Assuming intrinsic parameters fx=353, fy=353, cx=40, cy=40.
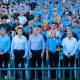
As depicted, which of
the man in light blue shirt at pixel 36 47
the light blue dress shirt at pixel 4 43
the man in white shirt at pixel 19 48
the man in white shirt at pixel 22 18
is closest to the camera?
the man in white shirt at pixel 19 48

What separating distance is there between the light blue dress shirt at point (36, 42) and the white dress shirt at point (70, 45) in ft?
2.45

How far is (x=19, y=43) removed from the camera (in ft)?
39.6

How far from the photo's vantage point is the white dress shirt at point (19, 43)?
12031 mm

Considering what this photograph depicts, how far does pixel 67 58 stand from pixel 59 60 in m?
0.37

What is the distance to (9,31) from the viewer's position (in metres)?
14.7

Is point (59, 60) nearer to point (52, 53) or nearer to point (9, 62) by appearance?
point (52, 53)

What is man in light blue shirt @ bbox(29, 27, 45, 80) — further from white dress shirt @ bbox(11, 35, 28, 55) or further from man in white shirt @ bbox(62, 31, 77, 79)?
man in white shirt @ bbox(62, 31, 77, 79)

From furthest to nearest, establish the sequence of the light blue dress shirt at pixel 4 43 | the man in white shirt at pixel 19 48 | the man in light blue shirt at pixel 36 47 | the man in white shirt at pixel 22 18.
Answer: the man in white shirt at pixel 22 18 < the light blue dress shirt at pixel 4 43 < the man in light blue shirt at pixel 36 47 < the man in white shirt at pixel 19 48

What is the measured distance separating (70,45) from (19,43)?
5.72 feet

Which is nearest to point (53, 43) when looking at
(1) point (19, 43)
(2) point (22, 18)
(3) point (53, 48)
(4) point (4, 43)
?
(3) point (53, 48)

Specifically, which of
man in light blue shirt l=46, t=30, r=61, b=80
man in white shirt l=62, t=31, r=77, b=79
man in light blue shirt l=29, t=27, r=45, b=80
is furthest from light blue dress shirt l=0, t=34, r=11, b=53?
man in white shirt l=62, t=31, r=77, b=79

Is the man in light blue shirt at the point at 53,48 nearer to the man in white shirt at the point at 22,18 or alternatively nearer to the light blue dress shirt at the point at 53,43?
the light blue dress shirt at the point at 53,43

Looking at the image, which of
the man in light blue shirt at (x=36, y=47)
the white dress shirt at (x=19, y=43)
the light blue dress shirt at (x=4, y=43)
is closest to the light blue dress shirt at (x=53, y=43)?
the man in light blue shirt at (x=36, y=47)

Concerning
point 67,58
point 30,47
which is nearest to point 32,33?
point 30,47
